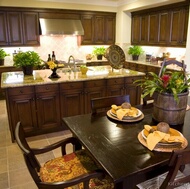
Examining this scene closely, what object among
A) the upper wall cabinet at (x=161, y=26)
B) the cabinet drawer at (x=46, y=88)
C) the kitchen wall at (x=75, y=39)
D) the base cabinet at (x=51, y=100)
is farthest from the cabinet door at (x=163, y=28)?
the cabinet drawer at (x=46, y=88)

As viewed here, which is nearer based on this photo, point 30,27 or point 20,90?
point 20,90

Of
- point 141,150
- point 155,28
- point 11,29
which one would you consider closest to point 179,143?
point 141,150

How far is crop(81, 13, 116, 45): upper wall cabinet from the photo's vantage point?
6.49 m

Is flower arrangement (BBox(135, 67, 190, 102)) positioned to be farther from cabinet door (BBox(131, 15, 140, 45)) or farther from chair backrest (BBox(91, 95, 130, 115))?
cabinet door (BBox(131, 15, 140, 45))

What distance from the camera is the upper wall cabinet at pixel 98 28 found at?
649 centimetres

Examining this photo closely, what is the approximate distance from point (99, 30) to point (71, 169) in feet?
19.0

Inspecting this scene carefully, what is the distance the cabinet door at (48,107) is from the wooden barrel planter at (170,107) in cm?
192

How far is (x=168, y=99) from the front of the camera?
1.69m

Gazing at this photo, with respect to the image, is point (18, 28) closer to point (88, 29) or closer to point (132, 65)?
point (88, 29)

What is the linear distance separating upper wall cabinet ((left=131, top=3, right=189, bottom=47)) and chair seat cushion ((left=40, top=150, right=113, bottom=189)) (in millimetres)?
4372

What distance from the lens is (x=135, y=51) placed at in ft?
21.7

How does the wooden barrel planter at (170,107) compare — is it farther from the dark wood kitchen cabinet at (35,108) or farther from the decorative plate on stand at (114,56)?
the decorative plate on stand at (114,56)

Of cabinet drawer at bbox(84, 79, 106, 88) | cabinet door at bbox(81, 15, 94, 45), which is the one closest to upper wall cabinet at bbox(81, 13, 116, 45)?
cabinet door at bbox(81, 15, 94, 45)

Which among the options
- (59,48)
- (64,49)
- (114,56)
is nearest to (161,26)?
(114,56)
